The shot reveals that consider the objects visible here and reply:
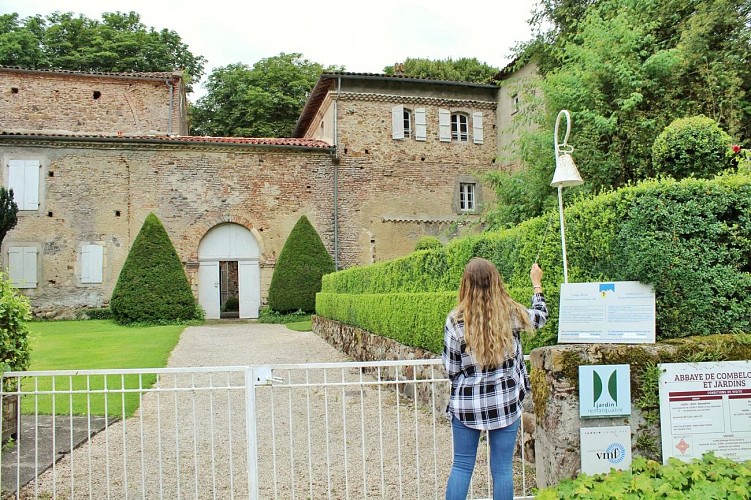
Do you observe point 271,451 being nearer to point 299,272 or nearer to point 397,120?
point 299,272

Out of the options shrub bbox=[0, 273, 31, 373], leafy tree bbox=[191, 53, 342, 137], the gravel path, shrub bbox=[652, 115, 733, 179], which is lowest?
the gravel path

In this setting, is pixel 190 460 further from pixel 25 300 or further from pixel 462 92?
pixel 462 92

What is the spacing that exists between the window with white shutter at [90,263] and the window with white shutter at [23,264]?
1498 millimetres

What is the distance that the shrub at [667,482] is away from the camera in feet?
11.2

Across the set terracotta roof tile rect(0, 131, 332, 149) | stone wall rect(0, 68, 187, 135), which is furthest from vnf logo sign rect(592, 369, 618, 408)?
stone wall rect(0, 68, 187, 135)

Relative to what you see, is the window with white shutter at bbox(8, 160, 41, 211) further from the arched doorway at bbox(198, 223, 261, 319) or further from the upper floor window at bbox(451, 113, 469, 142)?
the upper floor window at bbox(451, 113, 469, 142)

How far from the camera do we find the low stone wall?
532 cm

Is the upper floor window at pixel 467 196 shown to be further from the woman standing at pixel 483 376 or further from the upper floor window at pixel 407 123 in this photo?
the woman standing at pixel 483 376

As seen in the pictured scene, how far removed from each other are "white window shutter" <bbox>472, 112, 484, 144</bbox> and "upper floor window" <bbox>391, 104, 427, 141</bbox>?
84.8 inches

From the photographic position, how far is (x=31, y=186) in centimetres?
2050

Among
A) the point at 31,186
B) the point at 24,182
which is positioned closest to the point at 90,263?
the point at 31,186

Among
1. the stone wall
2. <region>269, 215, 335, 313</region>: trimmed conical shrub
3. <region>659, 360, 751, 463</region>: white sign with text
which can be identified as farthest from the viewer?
→ the stone wall

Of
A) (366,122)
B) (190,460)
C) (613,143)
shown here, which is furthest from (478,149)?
(190,460)

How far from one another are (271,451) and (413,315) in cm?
326
